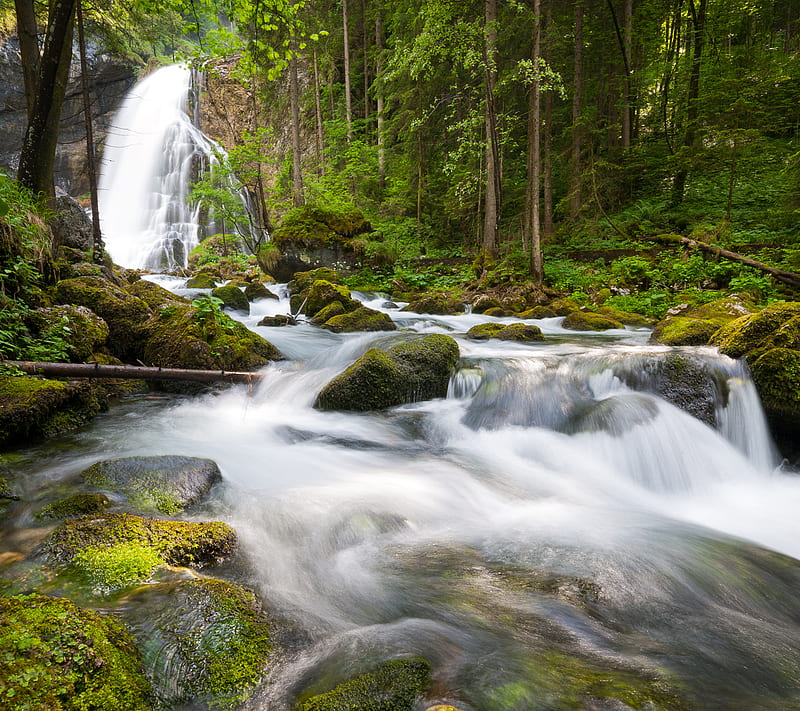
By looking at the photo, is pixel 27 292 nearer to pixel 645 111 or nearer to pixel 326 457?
pixel 326 457

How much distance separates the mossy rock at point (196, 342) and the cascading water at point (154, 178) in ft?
70.1

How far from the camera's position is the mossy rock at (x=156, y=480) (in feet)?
10.1

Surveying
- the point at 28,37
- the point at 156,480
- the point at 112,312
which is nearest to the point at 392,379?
the point at 156,480

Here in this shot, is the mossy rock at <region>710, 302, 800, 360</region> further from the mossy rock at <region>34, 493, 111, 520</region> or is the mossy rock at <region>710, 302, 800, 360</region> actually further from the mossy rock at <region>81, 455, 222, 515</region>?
the mossy rock at <region>34, 493, 111, 520</region>

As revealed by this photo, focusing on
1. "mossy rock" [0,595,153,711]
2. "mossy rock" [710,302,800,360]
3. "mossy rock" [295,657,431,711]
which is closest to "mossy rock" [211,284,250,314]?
"mossy rock" [710,302,800,360]

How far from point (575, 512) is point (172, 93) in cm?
4742

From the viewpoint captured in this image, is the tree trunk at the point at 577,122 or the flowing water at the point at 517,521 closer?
the flowing water at the point at 517,521

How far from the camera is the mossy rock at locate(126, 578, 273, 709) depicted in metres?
1.63

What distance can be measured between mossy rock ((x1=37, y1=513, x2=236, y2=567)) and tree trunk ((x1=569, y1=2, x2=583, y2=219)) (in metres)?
16.8

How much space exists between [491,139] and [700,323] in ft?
30.0

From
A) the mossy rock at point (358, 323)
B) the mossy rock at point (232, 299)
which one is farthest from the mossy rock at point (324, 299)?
the mossy rock at point (232, 299)

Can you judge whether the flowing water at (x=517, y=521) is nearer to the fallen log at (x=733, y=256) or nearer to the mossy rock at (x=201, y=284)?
the fallen log at (x=733, y=256)

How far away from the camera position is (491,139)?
1330 centimetres

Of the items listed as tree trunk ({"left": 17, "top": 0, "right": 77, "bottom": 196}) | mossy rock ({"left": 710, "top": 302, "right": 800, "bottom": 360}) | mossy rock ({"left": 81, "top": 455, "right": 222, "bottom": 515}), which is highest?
tree trunk ({"left": 17, "top": 0, "right": 77, "bottom": 196})
